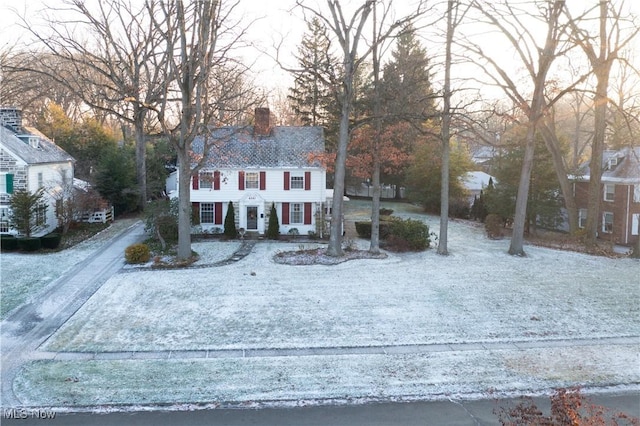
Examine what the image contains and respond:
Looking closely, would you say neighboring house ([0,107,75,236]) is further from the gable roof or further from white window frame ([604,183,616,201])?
white window frame ([604,183,616,201])

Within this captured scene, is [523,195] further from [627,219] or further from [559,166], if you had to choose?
[627,219]

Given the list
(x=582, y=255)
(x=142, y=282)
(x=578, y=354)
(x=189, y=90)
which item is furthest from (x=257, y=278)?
(x=582, y=255)

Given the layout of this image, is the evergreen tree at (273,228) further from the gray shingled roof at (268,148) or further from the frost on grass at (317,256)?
the frost on grass at (317,256)

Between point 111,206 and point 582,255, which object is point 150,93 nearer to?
point 111,206

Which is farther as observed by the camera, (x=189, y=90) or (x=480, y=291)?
(x=189, y=90)

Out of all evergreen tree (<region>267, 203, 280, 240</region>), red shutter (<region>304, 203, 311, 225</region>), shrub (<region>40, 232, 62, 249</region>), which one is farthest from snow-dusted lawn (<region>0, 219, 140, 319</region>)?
red shutter (<region>304, 203, 311, 225</region>)

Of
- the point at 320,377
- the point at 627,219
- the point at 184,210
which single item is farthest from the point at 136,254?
the point at 627,219

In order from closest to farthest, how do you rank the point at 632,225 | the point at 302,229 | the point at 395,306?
the point at 395,306
the point at 302,229
the point at 632,225

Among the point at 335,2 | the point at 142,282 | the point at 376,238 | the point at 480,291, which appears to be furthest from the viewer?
the point at 376,238
